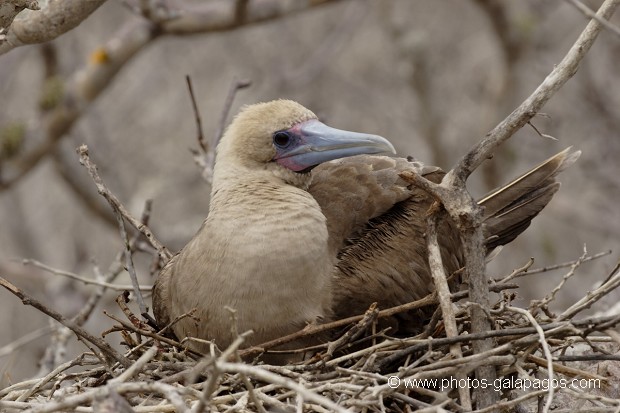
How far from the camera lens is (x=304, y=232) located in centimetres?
471

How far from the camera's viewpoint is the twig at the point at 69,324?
4.13 metres

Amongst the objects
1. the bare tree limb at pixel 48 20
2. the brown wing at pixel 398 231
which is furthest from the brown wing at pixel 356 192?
the bare tree limb at pixel 48 20

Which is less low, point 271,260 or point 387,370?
point 271,260

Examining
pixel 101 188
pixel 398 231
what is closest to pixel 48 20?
pixel 101 188

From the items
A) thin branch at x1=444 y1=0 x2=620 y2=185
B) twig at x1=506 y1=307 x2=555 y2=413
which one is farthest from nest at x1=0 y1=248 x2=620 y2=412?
thin branch at x1=444 y1=0 x2=620 y2=185

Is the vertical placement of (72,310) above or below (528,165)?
below

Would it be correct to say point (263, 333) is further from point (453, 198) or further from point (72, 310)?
point (72, 310)

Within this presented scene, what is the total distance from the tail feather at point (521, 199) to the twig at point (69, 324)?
2011mm

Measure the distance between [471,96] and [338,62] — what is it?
1.98 m

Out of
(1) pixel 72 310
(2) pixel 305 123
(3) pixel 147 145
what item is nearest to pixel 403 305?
(2) pixel 305 123

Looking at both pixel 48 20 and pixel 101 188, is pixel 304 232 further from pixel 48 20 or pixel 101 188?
pixel 48 20

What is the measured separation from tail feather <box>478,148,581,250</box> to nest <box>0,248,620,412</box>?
2.41ft

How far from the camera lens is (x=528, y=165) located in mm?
12430

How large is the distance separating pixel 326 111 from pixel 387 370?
4976mm
